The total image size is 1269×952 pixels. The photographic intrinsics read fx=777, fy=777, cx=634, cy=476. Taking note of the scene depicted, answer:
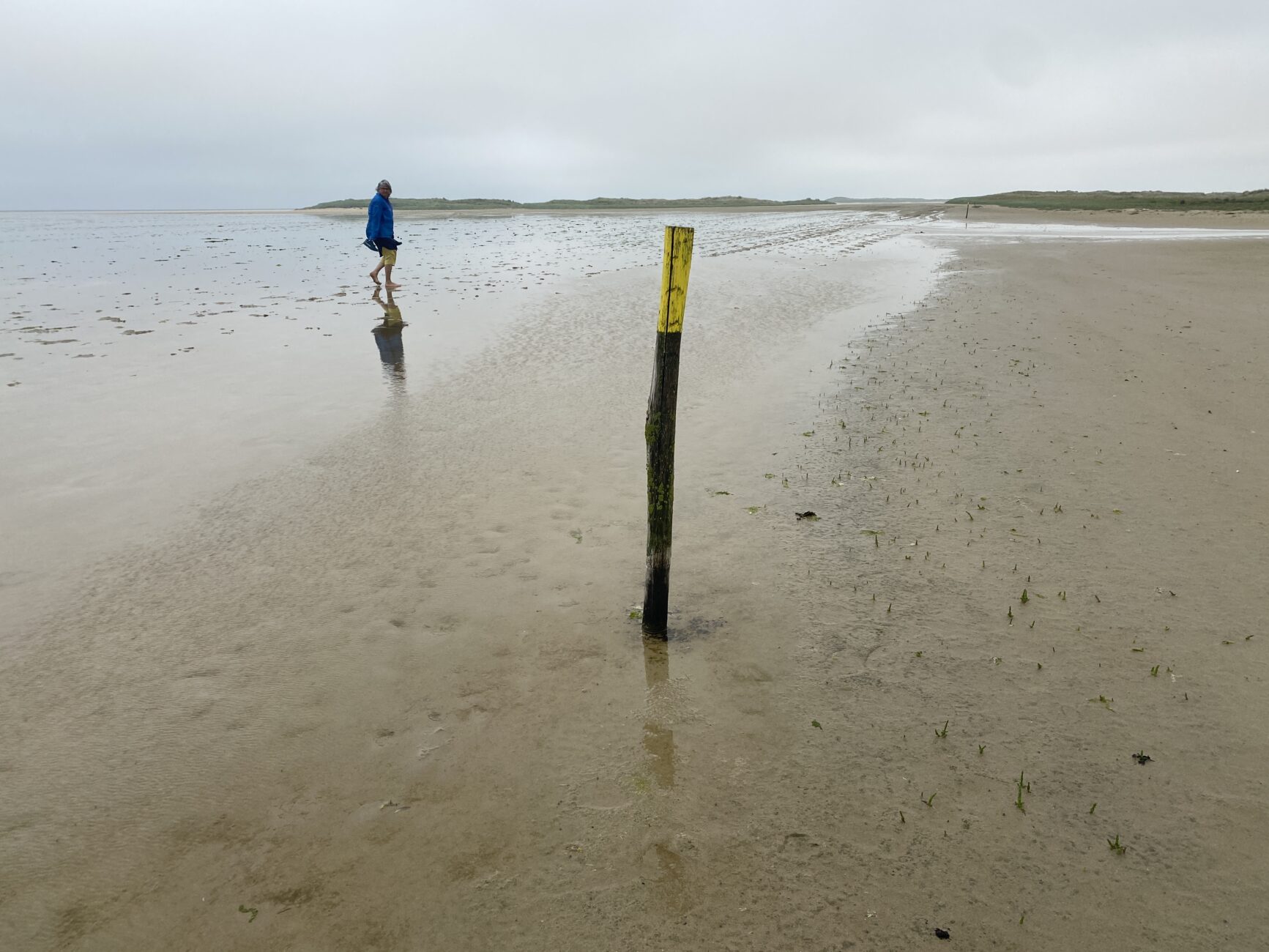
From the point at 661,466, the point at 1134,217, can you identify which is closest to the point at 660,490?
the point at 661,466

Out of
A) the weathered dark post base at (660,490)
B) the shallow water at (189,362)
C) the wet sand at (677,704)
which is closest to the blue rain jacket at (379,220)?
the shallow water at (189,362)

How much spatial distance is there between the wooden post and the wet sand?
0.31 m

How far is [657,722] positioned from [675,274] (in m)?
2.49

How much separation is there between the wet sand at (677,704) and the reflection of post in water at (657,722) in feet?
0.10

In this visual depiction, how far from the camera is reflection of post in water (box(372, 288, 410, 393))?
38.3ft

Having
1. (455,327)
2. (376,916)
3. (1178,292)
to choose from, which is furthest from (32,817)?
(1178,292)

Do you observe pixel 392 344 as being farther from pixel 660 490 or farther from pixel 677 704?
pixel 677 704

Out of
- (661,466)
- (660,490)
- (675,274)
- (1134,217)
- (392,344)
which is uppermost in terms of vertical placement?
(1134,217)

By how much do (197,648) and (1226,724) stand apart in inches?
232

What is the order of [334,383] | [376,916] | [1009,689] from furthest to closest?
[334,383], [1009,689], [376,916]

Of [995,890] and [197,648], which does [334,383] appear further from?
[995,890]

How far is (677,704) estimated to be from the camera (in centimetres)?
436

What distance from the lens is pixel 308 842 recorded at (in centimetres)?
343

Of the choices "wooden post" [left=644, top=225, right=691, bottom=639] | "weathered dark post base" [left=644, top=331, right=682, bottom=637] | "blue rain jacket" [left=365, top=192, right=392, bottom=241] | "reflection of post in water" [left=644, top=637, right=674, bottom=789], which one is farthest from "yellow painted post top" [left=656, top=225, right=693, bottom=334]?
"blue rain jacket" [left=365, top=192, right=392, bottom=241]
